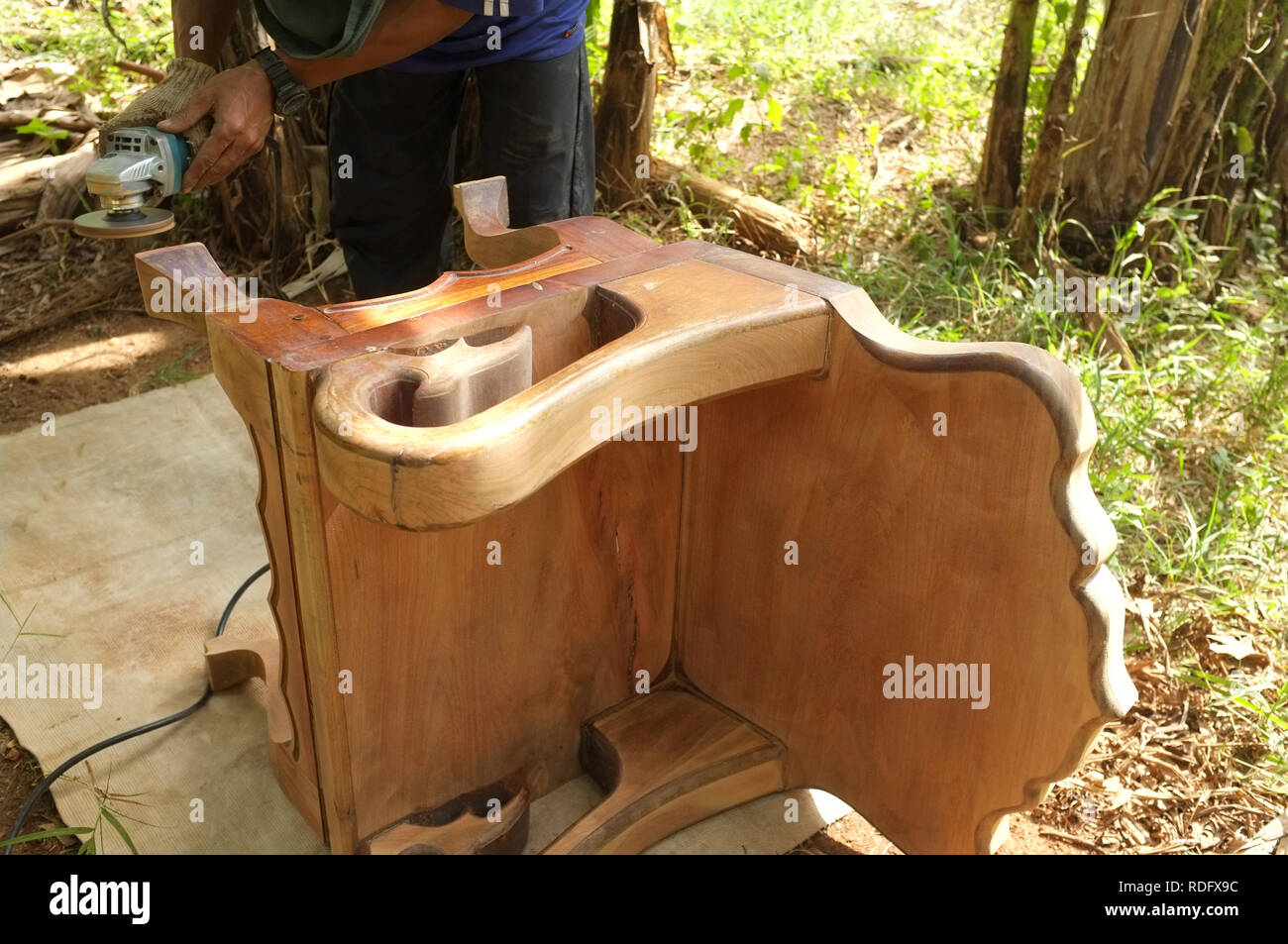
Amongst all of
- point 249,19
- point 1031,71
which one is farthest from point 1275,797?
point 249,19

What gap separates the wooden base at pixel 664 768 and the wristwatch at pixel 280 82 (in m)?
1.09

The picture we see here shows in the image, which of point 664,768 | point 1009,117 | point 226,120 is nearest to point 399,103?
point 226,120

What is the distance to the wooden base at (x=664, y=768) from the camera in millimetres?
1630

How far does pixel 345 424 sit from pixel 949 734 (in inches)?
34.9

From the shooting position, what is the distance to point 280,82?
182cm

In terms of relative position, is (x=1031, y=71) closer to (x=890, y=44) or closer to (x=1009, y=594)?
(x=890, y=44)

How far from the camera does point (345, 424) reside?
1109mm
